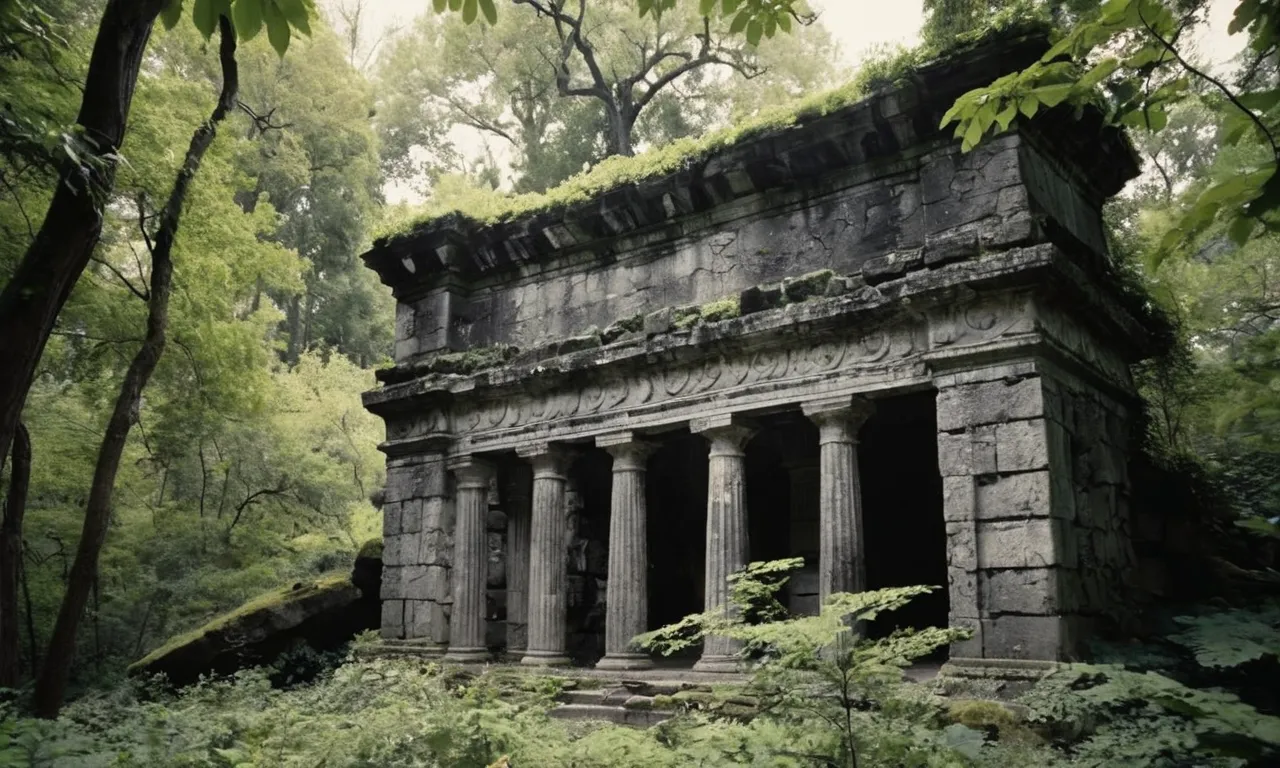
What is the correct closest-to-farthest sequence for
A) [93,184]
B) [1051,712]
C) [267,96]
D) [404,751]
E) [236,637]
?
[93,184] → [404,751] → [1051,712] → [236,637] → [267,96]

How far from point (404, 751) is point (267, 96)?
23458 millimetres

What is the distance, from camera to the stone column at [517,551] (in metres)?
12.0

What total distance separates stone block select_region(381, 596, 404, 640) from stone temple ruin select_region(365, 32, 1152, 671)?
31 mm

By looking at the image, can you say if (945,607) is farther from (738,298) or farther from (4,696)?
(4,696)

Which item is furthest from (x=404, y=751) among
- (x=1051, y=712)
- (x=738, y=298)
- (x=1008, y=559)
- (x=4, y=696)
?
(x=4, y=696)

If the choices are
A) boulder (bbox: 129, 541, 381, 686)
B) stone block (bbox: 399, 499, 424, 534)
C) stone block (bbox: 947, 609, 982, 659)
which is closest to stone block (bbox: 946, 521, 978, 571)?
stone block (bbox: 947, 609, 982, 659)

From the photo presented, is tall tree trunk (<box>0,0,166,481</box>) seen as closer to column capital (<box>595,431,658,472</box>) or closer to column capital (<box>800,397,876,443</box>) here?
column capital (<box>800,397,876,443</box>)

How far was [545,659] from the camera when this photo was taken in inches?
Result: 414

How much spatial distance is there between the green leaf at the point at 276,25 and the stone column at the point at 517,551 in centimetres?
950

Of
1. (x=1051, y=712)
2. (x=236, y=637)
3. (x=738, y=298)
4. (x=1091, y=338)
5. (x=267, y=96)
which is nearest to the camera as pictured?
(x=1051, y=712)

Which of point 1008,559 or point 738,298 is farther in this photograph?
point 738,298

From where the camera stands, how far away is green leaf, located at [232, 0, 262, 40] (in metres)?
2.85

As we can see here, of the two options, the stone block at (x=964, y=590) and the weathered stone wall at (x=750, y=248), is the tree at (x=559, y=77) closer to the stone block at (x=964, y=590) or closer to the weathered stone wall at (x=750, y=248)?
the weathered stone wall at (x=750, y=248)

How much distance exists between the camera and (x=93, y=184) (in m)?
4.59
